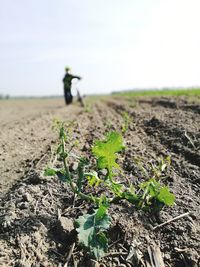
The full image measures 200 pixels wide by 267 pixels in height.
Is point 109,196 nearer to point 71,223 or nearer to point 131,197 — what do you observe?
point 131,197

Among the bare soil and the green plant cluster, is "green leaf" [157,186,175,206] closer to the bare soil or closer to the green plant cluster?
→ the green plant cluster

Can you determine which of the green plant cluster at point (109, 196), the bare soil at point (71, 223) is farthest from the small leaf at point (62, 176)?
the bare soil at point (71, 223)

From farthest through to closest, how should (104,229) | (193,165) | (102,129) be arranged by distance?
1. (102,129)
2. (193,165)
3. (104,229)

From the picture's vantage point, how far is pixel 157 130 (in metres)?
7.15

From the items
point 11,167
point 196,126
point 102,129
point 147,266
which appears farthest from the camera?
point 102,129

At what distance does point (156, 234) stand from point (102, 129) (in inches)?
188

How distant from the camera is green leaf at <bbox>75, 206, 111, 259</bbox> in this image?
277cm

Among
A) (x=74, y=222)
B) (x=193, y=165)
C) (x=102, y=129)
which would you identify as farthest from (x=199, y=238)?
(x=102, y=129)

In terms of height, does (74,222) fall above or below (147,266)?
above

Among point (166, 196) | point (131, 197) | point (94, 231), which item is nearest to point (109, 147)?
point (131, 197)

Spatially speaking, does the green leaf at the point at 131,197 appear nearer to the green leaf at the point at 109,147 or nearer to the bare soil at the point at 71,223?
the bare soil at the point at 71,223

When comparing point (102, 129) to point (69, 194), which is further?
point (102, 129)

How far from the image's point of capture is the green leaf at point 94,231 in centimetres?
277

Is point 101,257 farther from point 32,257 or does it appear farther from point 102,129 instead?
point 102,129
